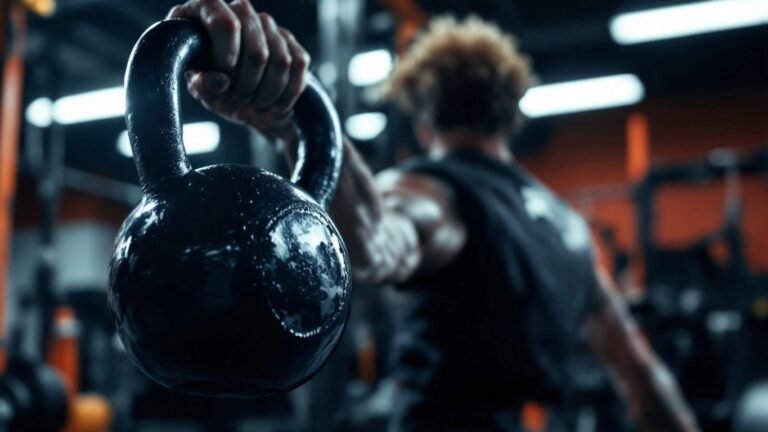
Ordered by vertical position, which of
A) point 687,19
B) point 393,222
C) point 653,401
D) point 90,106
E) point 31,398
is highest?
point 90,106

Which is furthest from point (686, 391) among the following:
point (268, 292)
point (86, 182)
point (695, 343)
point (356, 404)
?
point (86, 182)

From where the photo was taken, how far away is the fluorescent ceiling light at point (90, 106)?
26.3ft

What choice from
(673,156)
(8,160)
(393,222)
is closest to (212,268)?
(393,222)

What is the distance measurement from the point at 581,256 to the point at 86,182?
9753 mm

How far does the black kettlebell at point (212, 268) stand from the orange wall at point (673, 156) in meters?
8.03

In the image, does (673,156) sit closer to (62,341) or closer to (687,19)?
(687,19)

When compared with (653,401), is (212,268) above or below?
above

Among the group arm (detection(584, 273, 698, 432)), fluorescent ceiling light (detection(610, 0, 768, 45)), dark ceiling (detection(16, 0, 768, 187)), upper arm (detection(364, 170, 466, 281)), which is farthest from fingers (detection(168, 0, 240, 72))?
fluorescent ceiling light (detection(610, 0, 768, 45))

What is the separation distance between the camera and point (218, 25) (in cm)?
42

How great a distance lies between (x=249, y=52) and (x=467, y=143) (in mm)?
1202

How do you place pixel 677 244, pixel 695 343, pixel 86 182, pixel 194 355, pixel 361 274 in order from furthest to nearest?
pixel 86 182
pixel 677 244
pixel 695 343
pixel 361 274
pixel 194 355

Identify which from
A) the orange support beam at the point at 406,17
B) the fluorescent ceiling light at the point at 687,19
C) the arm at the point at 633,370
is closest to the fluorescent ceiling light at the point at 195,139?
the orange support beam at the point at 406,17

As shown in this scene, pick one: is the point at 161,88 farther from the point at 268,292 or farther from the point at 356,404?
the point at 356,404

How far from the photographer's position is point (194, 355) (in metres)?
0.32
